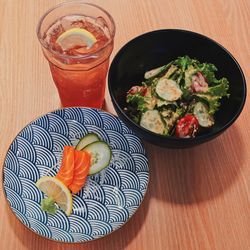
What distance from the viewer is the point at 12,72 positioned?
1.08 metres

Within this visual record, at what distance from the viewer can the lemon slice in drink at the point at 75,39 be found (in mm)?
946

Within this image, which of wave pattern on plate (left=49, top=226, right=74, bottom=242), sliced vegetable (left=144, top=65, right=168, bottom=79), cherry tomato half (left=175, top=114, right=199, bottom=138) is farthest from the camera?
sliced vegetable (left=144, top=65, right=168, bottom=79)

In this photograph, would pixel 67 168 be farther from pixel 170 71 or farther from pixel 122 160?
pixel 170 71

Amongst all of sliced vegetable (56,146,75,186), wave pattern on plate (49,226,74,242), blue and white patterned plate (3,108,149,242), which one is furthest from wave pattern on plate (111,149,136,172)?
wave pattern on plate (49,226,74,242)

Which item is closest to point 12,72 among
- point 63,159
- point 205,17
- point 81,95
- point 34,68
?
point 34,68

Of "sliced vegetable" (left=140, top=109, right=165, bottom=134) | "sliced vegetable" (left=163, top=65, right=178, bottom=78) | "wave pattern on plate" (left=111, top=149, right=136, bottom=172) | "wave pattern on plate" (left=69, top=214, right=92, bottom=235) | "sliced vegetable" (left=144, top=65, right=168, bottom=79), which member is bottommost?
"wave pattern on plate" (left=69, top=214, right=92, bottom=235)

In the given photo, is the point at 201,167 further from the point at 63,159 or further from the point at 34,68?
the point at 34,68

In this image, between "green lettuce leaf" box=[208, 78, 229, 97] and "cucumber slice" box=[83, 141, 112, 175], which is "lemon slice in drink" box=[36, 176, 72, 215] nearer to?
"cucumber slice" box=[83, 141, 112, 175]

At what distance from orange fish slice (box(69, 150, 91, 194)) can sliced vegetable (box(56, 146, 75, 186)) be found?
10mm

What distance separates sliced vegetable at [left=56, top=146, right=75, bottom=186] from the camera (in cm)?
86

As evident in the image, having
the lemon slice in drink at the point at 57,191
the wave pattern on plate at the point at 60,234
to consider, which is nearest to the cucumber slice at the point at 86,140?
the lemon slice in drink at the point at 57,191

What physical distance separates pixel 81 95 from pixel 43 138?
0.53 ft

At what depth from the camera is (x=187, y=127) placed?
0.89 meters

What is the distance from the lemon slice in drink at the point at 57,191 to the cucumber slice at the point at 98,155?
8 centimetres
